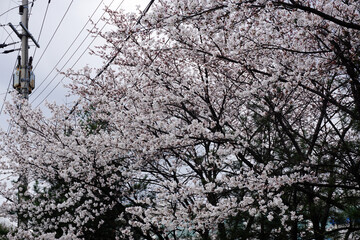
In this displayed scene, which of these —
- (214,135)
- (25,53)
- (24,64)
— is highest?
(25,53)

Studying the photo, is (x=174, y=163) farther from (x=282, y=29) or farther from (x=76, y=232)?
(x=282, y=29)

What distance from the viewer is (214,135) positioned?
15.0ft

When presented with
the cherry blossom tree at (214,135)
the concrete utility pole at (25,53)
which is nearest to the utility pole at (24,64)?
the concrete utility pole at (25,53)

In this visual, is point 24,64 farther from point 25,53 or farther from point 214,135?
point 214,135

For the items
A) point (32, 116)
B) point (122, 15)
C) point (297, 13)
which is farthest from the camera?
point (32, 116)

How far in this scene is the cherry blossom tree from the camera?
157 inches

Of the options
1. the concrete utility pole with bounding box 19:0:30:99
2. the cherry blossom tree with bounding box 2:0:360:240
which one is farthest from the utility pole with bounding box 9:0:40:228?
the cherry blossom tree with bounding box 2:0:360:240

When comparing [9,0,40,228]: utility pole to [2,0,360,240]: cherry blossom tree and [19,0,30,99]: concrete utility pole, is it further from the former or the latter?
[2,0,360,240]: cherry blossom tree

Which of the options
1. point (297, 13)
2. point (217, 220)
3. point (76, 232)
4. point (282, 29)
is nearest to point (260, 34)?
point (282, 29)

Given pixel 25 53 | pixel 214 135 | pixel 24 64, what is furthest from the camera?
pixel 25 53

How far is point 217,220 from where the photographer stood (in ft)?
13.1

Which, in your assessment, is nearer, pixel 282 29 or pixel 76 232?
pixel 282 29

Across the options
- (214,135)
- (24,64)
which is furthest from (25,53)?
(214,135)

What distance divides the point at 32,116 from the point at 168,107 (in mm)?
3718
